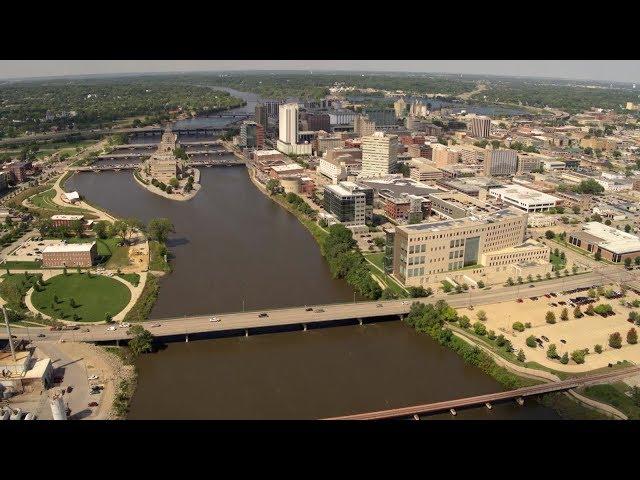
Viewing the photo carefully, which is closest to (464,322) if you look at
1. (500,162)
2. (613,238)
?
(613,238)

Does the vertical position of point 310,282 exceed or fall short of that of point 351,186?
it falls short

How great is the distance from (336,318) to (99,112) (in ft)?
93.9

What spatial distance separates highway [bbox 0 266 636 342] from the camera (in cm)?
788

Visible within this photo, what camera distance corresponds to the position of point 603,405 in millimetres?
6449

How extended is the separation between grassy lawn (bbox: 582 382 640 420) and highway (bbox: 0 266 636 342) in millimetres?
2570

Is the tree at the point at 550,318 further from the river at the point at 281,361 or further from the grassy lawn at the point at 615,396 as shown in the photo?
the river at the point at 281,361

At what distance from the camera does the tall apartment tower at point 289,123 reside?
22.3 meters

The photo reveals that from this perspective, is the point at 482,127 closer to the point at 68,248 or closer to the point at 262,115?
the point at 262,115

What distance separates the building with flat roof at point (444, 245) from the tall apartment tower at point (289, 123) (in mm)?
12863

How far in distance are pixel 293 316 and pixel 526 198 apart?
30.3 ft

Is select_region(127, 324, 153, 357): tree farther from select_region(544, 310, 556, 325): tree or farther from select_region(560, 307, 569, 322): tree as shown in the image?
select_region(560, 307, 569, 322): tree

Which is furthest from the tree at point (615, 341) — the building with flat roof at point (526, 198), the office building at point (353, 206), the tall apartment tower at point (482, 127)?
the tall apartment tower at point (482, 127)
